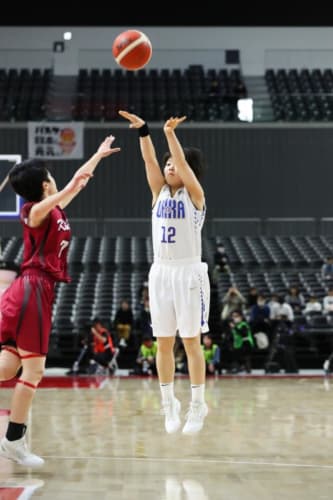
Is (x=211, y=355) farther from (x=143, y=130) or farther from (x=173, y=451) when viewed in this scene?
(x=143, y=130)

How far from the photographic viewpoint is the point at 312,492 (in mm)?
5047

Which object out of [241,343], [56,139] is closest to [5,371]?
[241,343]

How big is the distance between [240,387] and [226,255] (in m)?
8.24

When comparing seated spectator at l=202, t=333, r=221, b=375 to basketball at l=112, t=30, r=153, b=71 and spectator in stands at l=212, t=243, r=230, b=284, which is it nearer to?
spectator in stands at l=212, t=243, r=230, b=284

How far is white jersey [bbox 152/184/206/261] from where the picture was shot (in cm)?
630

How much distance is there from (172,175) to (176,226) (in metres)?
0.39

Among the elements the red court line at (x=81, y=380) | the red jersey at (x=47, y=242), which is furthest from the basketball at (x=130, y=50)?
the red court line at (x=81, y=380)

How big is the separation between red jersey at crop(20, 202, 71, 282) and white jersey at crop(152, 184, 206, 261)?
897 millimetres

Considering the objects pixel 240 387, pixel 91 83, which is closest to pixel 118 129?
pixel 91 83

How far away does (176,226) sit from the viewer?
6.30 metres

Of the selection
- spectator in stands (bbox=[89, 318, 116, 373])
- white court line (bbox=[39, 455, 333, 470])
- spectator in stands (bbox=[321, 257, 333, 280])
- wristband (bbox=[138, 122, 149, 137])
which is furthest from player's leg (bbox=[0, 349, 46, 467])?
spectator in stands (bbox=[321, 257, 333, 280])

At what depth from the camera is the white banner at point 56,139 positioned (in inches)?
856

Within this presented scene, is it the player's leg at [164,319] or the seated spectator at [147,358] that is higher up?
the player's leg at [164,319]

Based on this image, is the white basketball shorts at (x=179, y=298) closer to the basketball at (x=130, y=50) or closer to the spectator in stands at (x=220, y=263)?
the basketball at (x=130, y=50)
